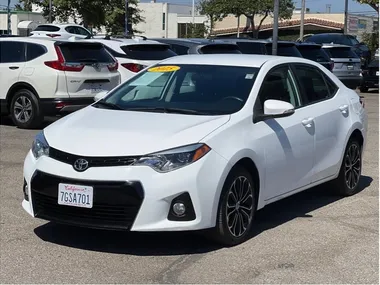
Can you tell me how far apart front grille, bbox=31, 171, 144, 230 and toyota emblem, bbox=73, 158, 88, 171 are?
0.33ft

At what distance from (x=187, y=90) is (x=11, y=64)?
7.01 m

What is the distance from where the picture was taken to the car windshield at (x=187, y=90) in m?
6.30

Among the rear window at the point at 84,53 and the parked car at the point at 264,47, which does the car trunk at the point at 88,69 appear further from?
the parked car at the point at 264,47

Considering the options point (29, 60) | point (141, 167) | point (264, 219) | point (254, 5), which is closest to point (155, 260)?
point (141, 167)

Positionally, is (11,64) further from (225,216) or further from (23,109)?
(225,216)

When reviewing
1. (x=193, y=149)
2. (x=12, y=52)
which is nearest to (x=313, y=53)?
(x=12, y=52)

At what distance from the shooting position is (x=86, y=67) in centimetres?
Result: 1254

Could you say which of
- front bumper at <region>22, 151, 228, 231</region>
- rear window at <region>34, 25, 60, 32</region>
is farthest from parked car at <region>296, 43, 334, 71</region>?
rear window at <region>34, 25, 60, 32</region>

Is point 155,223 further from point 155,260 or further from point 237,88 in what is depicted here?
point 237,88

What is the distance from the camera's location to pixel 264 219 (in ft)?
22.1

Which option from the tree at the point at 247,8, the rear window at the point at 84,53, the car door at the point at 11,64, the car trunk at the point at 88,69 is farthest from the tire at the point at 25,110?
the tree at the point at 247,8

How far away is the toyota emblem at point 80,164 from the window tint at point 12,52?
7726mm

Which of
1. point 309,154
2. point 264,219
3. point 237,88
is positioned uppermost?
point 237,88

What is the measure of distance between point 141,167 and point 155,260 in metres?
0.73
